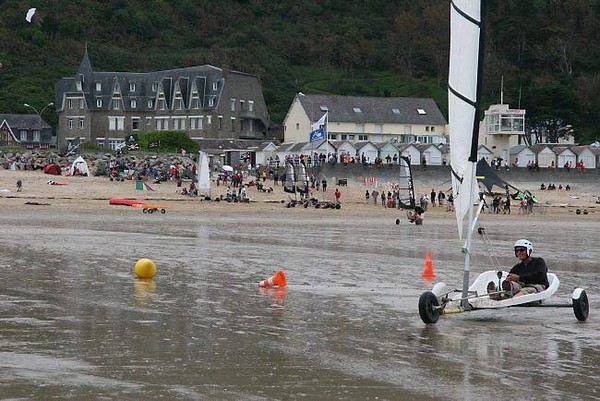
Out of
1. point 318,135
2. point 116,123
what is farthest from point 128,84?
point 318,135

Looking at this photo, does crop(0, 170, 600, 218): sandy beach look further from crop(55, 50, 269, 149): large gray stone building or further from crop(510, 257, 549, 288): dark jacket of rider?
crop(55, 50, 269, 149): large gray stone building

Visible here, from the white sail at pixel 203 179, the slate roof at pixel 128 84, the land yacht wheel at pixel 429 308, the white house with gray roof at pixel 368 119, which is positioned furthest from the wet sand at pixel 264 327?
the slate roof at pixel 128 84

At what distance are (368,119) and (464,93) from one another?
79.0 meters

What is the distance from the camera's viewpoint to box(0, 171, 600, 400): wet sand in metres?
9.84

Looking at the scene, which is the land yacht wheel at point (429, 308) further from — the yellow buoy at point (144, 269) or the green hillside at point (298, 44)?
the green hillside at point (298, 44)

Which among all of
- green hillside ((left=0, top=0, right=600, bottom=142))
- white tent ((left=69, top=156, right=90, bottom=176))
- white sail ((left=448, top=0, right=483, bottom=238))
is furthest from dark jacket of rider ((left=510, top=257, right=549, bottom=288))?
green hillside ((left=0, top=0, right=600, bottom=142))

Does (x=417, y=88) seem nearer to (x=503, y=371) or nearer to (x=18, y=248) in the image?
(x=18, y=248)

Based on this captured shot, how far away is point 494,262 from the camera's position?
24359mm

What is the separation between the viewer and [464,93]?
1431 cm

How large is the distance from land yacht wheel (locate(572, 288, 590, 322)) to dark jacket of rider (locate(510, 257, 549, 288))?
1.92ft

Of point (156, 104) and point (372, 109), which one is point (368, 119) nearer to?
→ point (372, 109)

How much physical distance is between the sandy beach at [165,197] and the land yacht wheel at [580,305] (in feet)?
103

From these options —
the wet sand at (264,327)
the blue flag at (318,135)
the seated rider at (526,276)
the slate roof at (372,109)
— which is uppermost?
the slate roof at (372,109)

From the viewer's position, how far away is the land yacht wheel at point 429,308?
13.6 m
